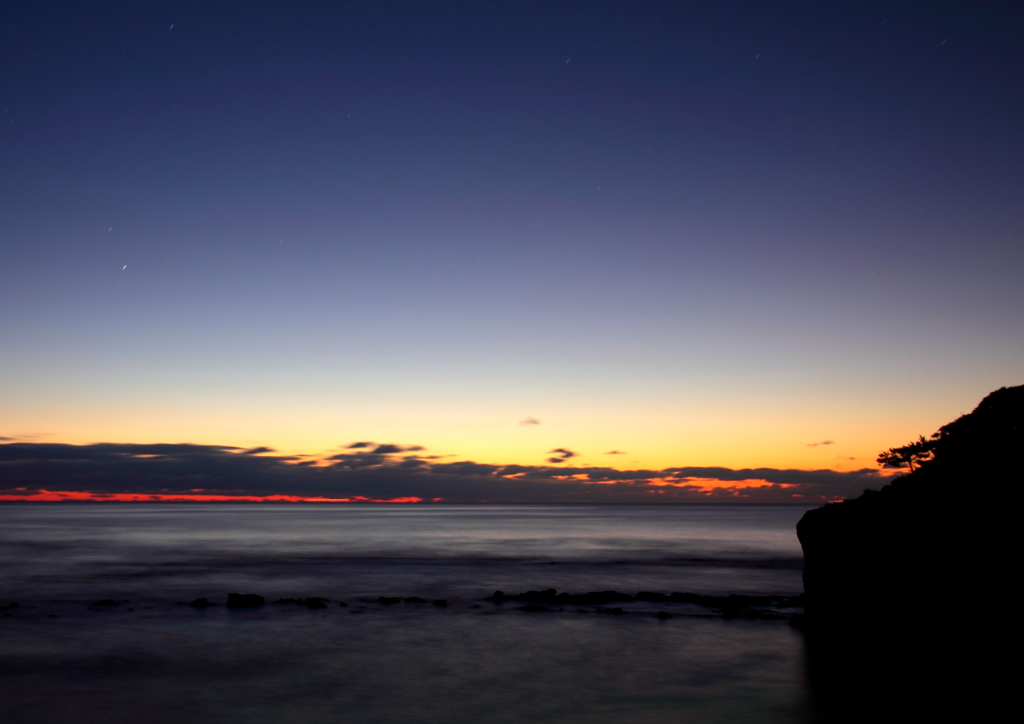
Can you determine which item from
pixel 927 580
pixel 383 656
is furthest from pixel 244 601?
pixel 927 580

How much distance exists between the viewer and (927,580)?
16.7 metres

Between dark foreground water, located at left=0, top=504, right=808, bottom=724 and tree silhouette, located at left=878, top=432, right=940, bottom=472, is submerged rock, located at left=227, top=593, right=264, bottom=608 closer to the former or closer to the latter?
dark foreground water, located at left=0, top=504, right=808, bottom=724

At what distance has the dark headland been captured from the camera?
1446 centimetres

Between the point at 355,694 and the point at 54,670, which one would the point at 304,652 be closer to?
the point at 355,694

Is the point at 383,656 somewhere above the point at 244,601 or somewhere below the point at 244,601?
above

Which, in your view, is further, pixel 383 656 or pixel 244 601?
pixel 244 601

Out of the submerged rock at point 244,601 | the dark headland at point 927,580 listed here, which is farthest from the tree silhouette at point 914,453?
the submerged rock at point 244,601

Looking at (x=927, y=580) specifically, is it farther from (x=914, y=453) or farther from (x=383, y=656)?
(x=383, y=656)

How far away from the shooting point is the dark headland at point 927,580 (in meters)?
14.5

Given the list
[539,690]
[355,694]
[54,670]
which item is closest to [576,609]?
[539,690]

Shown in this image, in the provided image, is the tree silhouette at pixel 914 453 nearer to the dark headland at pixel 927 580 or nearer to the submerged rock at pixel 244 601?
the dark headland at pixel 927 580

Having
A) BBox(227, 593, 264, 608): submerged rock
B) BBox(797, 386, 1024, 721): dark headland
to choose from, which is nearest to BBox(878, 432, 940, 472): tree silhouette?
BBox(797, 386, 1024, 721): dark headland

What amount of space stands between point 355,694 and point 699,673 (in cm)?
814

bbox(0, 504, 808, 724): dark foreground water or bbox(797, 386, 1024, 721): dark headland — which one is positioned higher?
→ bbox(797, 386, 1024, 721): dark headland
